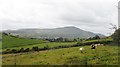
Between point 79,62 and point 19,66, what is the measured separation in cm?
1247

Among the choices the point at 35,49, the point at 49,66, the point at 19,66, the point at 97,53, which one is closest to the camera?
the point at 49,66

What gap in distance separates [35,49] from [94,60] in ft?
123

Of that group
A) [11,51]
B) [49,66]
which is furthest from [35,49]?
[49,66]

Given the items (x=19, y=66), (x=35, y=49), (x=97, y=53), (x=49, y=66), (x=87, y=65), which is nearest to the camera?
(x=87, y=65)

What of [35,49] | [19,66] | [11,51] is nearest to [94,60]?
[19,66]

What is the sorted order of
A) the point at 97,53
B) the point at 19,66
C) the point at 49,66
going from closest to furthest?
the point at 49,66, the point at 19,66, the point at 97,53

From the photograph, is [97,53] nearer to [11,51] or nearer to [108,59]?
[108,59]

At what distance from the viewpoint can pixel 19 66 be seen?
5334 cm

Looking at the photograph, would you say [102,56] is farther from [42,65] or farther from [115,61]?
[42,65]

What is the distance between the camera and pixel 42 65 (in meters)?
51.7

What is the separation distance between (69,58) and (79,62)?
6183 millimetres

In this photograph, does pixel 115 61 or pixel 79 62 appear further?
pixel 79 62

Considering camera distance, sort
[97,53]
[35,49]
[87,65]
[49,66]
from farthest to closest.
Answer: [35,49], [97,53], [49,66], [87,65]

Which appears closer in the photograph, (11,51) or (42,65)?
(42,65)
